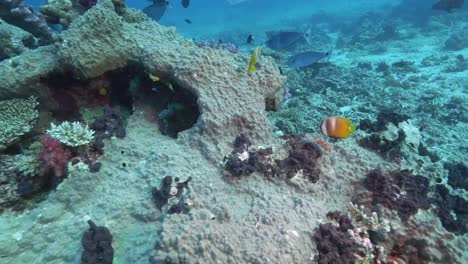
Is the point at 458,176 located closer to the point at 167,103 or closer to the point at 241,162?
the point at 241,162

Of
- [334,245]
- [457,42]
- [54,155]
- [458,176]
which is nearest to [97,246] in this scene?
[54,155]

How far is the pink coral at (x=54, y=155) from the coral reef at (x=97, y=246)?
45.6 inches

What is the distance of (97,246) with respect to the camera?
10.8 ft

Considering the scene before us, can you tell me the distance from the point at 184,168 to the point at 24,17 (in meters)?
5.99

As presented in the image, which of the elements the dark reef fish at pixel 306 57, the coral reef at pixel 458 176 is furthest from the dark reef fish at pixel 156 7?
the coral reef at pixel 458 176

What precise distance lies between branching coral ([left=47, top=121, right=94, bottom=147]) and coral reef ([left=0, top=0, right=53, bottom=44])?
3766 mm

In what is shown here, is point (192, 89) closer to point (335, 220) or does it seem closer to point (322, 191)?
point (322, 191)

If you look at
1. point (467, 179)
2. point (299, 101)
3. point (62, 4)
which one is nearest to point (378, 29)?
point (299, 101)

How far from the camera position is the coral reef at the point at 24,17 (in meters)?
7.14

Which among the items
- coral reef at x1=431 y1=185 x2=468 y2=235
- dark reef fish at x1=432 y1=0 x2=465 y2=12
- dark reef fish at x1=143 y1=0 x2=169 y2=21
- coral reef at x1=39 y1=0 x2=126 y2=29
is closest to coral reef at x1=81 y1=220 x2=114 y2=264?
coral reef at x1=431 y1=185 x2=468 y2=235

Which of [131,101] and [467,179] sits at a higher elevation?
[131,101]

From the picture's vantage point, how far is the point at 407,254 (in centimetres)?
350

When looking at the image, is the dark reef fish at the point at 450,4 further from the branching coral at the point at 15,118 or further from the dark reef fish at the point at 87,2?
the branching coral at the point at 15,118

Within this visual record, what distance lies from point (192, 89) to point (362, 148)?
2.55 metres
